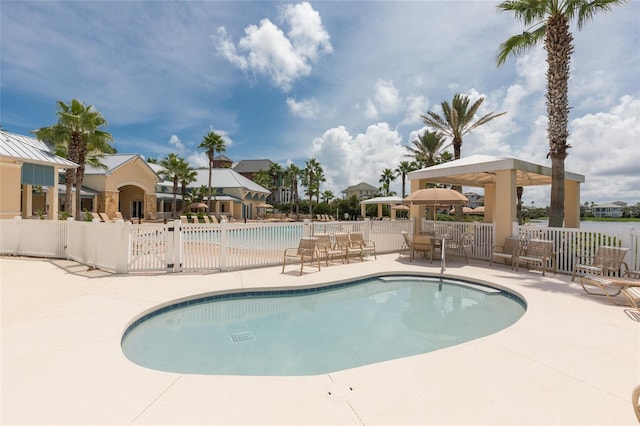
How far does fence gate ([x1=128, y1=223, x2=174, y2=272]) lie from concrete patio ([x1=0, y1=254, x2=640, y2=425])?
9.62ft

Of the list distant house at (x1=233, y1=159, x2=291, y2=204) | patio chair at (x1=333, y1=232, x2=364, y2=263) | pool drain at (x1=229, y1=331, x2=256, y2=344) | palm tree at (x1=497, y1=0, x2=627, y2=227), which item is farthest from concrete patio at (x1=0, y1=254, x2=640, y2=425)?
distant house at (x1=233, y1=159, x2=291, y2=204)

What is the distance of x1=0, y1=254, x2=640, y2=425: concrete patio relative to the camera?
2.31 meters

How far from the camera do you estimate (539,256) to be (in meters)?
8.09

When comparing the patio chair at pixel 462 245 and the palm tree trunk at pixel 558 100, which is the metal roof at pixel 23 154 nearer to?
the patio chair at pixel 462 245

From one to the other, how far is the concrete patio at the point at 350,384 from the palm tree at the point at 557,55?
6.71 metres

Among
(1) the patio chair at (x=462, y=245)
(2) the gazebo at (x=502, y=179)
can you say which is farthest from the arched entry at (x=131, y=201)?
(1) the patio chair at (x=462, y=245)

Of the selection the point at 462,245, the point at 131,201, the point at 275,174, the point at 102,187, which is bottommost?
the point at 462,245

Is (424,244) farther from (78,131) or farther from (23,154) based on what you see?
(78,131)

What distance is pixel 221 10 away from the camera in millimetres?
10633

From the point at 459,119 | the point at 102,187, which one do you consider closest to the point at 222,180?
the point at 102,187

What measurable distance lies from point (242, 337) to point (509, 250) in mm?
8414

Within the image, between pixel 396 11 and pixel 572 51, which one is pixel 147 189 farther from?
pixel 572 51

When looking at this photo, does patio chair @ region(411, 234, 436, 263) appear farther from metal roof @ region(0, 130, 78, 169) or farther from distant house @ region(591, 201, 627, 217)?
distant house @ region(591, 201, 627, 217)

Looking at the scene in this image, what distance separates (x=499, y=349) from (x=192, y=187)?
4331cm
